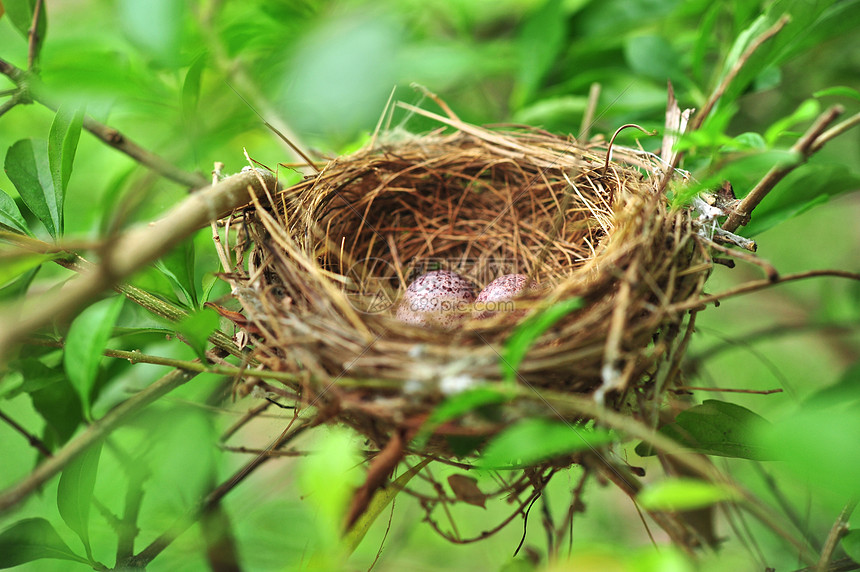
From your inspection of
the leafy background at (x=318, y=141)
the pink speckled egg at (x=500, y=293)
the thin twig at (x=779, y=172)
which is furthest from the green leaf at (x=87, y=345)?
the thin twig at (x=779, y=172)

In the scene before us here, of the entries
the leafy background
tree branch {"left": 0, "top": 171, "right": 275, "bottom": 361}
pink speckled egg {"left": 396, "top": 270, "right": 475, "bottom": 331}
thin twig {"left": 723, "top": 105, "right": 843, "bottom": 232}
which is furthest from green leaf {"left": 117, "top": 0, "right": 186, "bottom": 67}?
thin twig {"left": 723, "top": 105, "right": 843, "bottom": 232}

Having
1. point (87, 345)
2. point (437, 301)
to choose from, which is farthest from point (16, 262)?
point (437, 301)

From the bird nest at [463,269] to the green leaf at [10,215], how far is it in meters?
0.28

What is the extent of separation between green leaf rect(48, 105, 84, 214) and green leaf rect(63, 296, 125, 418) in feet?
0.82

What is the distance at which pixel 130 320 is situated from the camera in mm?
893

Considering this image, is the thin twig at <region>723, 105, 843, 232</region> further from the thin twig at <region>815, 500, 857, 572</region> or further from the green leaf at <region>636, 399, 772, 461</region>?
the thin twig at <region>815, 500, 857, 572</region>

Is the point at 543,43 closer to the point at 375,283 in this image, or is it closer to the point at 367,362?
the point at 375,283

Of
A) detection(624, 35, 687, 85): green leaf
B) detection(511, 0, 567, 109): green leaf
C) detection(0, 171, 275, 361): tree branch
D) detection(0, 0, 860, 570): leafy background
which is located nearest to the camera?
detection(0, 171, 275, 361): tree branch

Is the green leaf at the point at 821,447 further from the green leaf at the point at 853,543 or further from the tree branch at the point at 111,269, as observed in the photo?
the tree branch at the point at 111,269

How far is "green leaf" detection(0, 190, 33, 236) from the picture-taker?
0.75 m

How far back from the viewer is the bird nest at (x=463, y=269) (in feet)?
1.92

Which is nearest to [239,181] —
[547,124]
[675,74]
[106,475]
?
[106,475]

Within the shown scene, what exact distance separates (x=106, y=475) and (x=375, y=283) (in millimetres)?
572

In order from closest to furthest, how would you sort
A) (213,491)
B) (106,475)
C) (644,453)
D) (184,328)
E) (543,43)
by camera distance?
(184,328) → (644,453) → (213,491) → (106,475) → (543,43)
